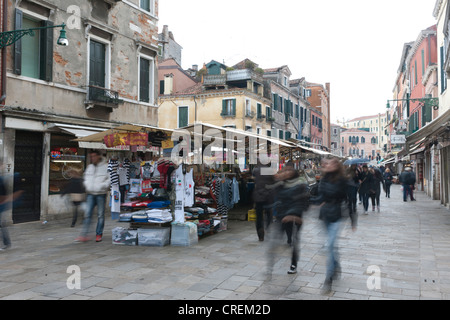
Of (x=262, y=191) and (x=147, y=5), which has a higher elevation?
(x=147, y=5)

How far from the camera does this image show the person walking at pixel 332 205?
456cm

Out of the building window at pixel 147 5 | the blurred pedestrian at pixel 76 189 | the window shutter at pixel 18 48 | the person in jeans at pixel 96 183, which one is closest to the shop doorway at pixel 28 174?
the window shutter at pixel 18 48

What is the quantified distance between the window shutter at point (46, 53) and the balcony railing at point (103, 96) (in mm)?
1413

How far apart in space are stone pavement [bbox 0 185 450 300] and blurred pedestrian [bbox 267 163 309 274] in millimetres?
463

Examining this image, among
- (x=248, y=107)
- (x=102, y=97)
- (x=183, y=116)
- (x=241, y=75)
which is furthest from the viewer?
(x=183, y=116)

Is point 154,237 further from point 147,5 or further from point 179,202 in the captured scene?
point 147,5

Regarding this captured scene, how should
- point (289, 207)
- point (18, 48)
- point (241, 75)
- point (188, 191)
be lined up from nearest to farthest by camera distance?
point (289, 207)
point (188, 191)
point (18, 48)
point (241, 75)

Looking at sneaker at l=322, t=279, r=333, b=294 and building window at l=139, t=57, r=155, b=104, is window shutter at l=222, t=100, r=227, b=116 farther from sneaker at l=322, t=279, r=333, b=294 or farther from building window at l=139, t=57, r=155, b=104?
sneaker at l=322, t=279, r=333, b=294

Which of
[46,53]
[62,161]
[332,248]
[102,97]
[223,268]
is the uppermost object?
[46,53]

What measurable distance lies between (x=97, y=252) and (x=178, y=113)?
24116mm

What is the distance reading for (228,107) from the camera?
2931 centimetres

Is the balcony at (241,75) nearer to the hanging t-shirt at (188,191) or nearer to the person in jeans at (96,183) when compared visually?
the hanging t-shirt at (188,191)

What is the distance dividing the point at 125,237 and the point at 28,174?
4.55m

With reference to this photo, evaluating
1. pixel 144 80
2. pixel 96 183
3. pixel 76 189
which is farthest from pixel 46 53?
pixel 96 183
